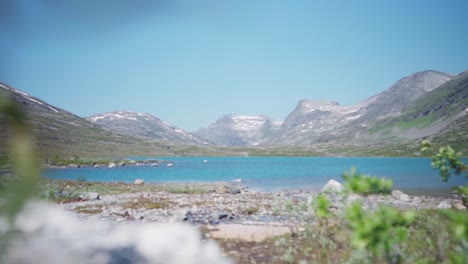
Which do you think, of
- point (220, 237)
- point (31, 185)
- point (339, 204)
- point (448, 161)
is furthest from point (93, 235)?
point (220, 237)

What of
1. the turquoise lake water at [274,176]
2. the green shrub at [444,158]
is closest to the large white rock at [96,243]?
the green shrub at [444,158]

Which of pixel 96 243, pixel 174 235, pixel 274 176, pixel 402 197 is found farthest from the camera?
pixel 274 176

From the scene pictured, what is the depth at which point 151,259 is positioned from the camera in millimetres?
4926

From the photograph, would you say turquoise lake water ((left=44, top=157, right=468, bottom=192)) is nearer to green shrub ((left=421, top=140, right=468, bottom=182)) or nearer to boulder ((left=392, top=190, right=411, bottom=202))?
boulder ((left=392, top=190, right=411, bottom=202))

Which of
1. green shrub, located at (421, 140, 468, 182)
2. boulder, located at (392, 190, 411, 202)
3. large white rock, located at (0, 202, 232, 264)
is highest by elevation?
green shrub, located at (421, 140, 468, 182)

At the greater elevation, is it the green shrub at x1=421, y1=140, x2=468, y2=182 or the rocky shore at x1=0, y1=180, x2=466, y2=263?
the green shrub at x1=421, y1=140, x2=468, y2=182

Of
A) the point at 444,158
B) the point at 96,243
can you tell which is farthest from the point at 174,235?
the point at 444,158

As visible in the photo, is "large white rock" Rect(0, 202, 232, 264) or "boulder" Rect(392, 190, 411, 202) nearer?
"large white rock" Rect(0, 202, 232, 264)

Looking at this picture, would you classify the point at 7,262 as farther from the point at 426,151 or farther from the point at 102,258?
the point at 426,151

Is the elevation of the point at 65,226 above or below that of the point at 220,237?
above

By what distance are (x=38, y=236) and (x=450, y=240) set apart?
10799mm

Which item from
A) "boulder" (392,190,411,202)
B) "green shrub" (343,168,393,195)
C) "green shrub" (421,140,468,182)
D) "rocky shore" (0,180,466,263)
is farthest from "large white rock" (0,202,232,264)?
"boulder" (392,190,411,202)

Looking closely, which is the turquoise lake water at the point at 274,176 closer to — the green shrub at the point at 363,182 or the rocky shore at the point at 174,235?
the rocky shore at the point at 174,235

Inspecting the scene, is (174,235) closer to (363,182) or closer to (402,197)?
(363,182)
